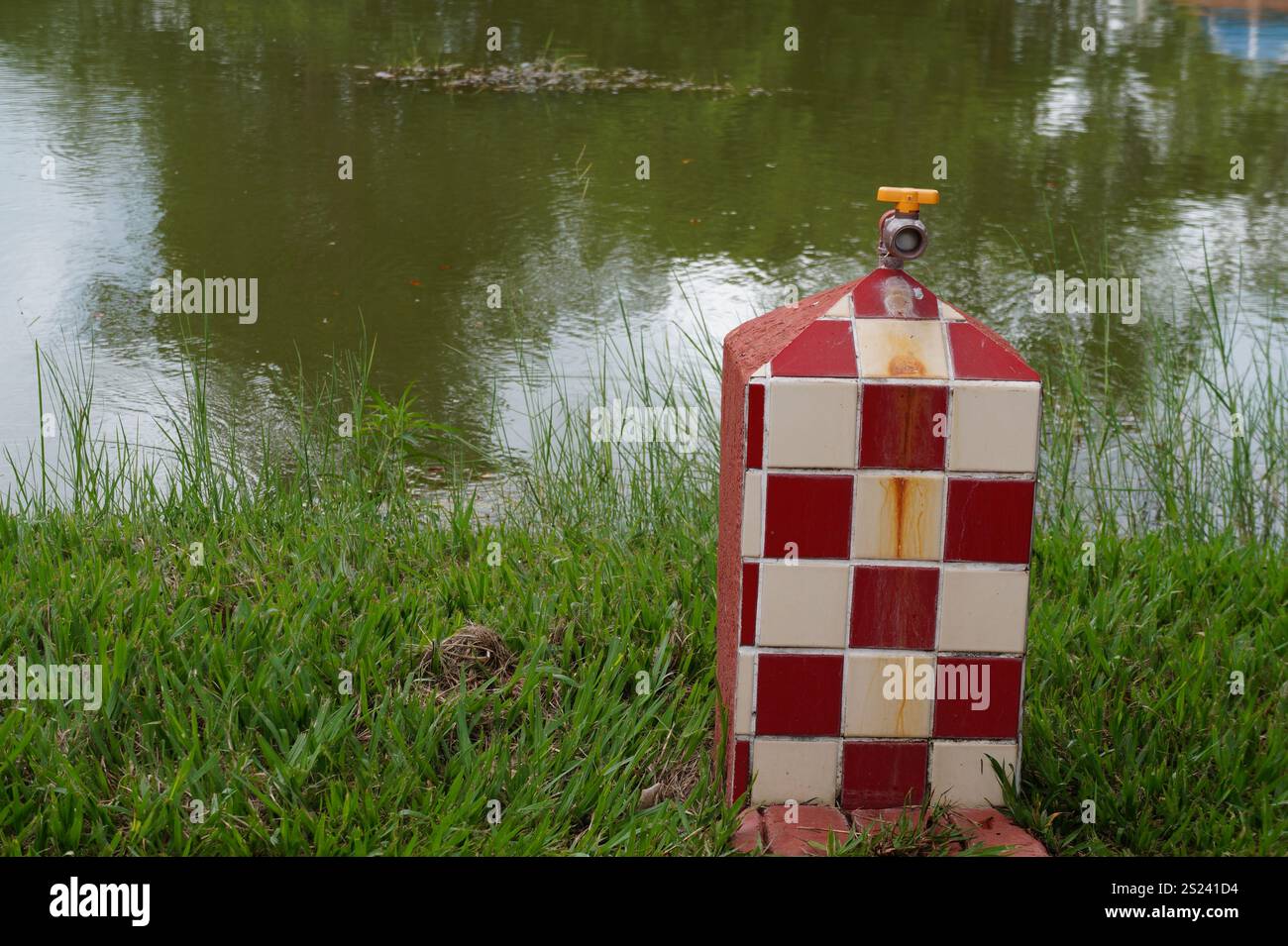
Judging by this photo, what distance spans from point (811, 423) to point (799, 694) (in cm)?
38

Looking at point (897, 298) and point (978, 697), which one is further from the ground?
point (897, 298)

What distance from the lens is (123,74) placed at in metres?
8.45

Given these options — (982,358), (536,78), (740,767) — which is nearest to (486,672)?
(740,767)

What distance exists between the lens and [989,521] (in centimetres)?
190

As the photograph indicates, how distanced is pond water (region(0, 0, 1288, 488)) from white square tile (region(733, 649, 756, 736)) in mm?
2289

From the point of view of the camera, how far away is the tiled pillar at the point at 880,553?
6.14ft

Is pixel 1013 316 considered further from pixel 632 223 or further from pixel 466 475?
pixel 466 475

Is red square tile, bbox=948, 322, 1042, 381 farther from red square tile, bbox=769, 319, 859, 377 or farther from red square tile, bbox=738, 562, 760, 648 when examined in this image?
red square tile, bbox=738, 562, 760, 648

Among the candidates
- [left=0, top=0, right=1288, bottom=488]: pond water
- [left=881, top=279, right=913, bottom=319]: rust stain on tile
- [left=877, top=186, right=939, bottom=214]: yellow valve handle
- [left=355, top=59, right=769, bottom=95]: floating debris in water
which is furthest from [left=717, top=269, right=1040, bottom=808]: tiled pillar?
[left=355, top=59, right=769, bottom=95]: floating debris in water

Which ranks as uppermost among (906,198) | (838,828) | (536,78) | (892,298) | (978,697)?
(536,78)

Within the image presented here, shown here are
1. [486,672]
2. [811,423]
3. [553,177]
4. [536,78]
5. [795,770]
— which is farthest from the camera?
[536,78]

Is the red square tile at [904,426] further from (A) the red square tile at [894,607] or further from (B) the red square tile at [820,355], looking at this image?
(A) the red square tile at [894,607]

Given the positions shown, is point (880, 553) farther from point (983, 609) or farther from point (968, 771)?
point (968, 771)
